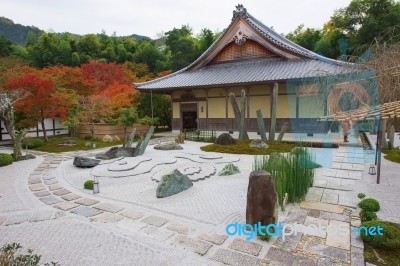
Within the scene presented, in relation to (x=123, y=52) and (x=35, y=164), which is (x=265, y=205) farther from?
(x=123, y=52)

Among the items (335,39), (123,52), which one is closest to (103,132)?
(123,52)

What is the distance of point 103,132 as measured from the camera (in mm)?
15188

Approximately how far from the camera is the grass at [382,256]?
302 cm

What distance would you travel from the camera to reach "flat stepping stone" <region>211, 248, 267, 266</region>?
301 centimetres

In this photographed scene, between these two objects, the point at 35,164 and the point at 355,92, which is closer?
the point at 355,92

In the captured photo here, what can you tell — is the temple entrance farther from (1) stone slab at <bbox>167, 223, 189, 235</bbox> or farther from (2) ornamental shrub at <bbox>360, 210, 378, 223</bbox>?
(2) ornamental shrub at <bbox>360, 210, 378, 223</bbox>

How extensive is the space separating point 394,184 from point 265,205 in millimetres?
4241

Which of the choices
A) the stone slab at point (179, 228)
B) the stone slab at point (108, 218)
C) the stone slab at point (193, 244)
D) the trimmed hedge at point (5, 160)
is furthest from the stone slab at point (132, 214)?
the trimmed hedge at point (5, 160)

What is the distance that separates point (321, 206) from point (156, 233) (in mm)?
2989

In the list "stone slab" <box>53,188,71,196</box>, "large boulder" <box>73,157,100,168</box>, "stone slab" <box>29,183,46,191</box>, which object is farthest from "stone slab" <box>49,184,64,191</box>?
"large boulder" <box>73,157,100,168</box>

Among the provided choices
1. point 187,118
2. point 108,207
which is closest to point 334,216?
point 108,207

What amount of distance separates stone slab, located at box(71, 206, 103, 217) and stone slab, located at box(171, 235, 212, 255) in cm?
183

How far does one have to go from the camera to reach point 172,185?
5.53 m

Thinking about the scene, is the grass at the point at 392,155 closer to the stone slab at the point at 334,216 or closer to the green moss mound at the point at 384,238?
the stone slab at the point at 334,216
